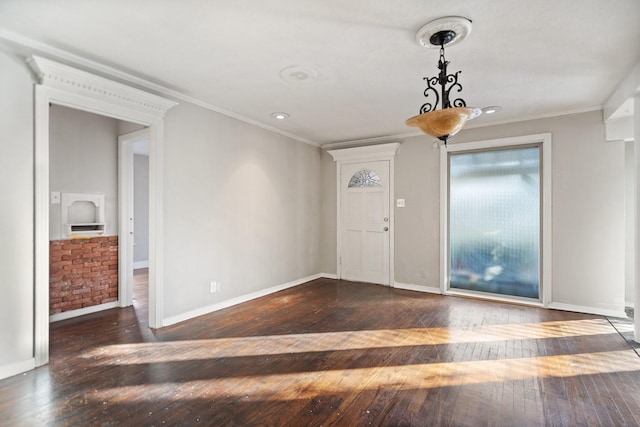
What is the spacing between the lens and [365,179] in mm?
5695

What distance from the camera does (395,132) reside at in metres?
5.20

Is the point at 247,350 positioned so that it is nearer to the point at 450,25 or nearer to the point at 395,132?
the point at 450,25

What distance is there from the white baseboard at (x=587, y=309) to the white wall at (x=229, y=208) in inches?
144

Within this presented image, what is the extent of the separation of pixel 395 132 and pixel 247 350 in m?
3.90

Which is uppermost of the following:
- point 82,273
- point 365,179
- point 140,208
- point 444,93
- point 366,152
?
point 366,152

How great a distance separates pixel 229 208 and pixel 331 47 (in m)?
2.44

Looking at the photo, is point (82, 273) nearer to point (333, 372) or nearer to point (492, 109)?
point (333, 372)

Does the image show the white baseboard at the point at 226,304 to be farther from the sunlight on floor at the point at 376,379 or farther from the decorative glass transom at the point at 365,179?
the decorative glass transom at the point at 365,179

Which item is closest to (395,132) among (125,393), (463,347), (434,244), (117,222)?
(434,244)

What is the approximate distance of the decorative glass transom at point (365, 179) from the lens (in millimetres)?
5594

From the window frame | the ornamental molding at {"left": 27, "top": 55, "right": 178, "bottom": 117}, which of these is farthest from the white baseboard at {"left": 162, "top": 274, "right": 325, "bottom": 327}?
the window frame

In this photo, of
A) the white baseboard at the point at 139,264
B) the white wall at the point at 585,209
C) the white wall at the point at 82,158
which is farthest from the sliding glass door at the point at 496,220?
the white baseboard at the point at 139,264

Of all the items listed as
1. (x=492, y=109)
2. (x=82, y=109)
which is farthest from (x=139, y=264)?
→ (x=492, y=109)

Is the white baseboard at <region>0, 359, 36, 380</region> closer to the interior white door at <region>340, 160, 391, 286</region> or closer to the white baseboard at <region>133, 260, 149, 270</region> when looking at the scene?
the interior white door at <region>340, 160, 391, 286</region>
